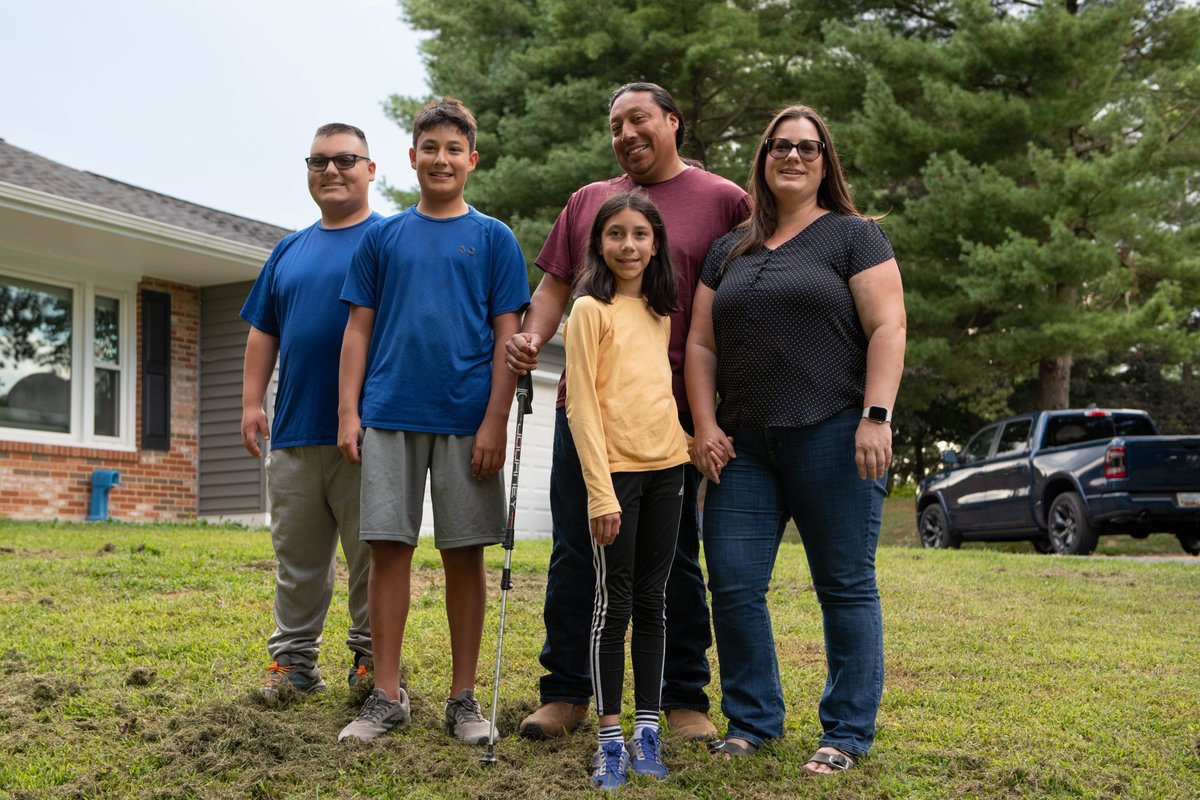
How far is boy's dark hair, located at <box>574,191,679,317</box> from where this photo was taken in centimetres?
377

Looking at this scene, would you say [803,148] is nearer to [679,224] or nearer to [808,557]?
[679,224]

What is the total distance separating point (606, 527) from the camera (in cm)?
356

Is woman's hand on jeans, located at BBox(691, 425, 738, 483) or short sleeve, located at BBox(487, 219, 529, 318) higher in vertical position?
short sleeve, located at BBox(487, 219, 529, 318)

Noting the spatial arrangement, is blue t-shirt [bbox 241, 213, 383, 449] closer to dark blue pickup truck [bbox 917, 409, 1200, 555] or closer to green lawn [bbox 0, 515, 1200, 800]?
green lawn [bbox 0, 515, 1200, 800]

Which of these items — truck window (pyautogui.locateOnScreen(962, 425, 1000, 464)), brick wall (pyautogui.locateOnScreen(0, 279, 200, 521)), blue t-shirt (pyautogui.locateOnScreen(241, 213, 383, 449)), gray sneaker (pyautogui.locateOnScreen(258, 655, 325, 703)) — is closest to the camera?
blue t-shirt (pyautogui.locateOnScreen(241, 213, 383, 449))

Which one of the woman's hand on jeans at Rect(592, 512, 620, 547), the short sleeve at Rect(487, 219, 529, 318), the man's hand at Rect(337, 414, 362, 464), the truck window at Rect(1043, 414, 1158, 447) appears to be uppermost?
the short sleeve at Rect(487, 219, 529, 318)

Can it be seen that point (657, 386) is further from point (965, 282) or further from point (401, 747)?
point (965, 282)

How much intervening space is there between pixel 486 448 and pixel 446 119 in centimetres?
108

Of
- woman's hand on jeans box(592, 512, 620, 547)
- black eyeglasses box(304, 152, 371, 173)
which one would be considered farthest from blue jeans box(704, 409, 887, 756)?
black eyeglasses box(304, 152, 371, 173)

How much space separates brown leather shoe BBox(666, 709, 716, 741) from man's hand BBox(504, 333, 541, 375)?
126 cm

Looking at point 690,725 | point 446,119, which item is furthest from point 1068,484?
point 446,119

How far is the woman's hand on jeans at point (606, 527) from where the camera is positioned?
3.54m

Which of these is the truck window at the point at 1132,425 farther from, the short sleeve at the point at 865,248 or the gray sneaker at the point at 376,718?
the gray sneaker at the point at 376,718

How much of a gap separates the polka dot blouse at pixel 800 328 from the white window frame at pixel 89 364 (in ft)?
31.1
